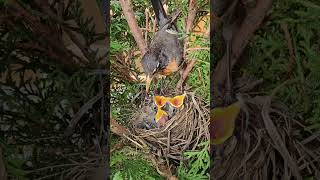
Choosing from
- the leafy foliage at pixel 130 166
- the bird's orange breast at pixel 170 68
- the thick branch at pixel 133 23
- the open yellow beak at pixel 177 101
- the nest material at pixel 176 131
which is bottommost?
the leafy foliage at pixel 130 166

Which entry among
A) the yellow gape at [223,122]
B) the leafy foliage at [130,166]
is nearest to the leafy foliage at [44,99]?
the leafy foliage at [130,166]

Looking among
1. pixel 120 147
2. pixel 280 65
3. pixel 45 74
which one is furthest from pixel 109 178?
pixel 280 65

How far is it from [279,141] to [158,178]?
0.18 metres

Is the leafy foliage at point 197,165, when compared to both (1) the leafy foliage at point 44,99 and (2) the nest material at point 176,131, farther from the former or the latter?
(1) the leafy foliage at point 44,99

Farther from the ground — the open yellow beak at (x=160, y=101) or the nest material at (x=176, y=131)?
the open yellow beak at (x=160, y=101)

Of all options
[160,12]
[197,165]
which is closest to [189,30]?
[160,12]

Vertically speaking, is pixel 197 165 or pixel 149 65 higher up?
pixel 149 65

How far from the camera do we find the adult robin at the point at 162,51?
0.65 m

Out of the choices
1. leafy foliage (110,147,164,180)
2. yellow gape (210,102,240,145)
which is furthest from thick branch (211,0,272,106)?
leafy foliage (110,147,164,180)

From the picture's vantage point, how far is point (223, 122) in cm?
63

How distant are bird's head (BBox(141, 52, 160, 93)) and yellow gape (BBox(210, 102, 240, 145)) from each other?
10cm

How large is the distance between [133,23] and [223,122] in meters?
0.19

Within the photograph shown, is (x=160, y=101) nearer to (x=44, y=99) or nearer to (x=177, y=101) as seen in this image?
(x=177, y=101)

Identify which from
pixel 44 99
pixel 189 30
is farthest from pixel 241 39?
pixel 44 99
